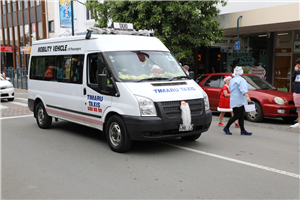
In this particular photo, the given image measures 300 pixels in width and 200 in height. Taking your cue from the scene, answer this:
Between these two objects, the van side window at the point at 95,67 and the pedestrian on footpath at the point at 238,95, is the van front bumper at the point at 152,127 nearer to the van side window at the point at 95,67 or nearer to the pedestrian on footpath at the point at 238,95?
the van side window at the point at 95,67

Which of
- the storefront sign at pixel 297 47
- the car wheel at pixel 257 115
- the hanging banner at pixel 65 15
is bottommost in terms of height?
the car wheel at pixel 257 115

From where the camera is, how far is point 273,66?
55.1 ft

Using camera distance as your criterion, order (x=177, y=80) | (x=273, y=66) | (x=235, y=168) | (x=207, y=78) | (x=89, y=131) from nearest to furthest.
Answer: (x=235, y=168)
(x=177, y=80)
(x=89, y=131)
(x=207, y=78)
(x=273, y=66)

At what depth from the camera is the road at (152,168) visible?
14.5ft

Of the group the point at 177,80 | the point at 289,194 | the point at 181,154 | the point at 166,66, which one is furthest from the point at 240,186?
the point at 166,66

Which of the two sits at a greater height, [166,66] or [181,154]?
[166,66]

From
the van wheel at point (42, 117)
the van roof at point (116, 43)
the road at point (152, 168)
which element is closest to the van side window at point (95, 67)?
the van roof at point (116, 43)

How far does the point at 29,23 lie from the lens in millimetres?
38031

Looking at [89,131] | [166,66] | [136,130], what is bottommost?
[89,131]

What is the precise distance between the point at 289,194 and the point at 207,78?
8043 millimetres

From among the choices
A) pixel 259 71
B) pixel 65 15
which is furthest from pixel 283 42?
pixel 65 15

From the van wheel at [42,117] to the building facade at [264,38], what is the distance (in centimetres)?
908

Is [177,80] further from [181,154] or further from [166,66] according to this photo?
[181,154]

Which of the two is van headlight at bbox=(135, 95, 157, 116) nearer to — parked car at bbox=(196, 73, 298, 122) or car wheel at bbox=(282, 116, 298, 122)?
parked car at bbox=(196, 73, 298, 122)
